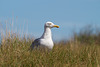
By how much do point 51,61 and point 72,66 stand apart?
50cm

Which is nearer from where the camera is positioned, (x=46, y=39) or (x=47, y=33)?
(x=46, y=39)

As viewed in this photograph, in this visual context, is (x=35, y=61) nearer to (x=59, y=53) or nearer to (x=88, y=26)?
(x=59, y=53)

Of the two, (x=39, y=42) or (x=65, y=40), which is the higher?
(x=39, y=42)

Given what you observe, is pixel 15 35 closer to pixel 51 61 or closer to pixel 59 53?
pixel 59 53

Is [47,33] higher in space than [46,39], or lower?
higher

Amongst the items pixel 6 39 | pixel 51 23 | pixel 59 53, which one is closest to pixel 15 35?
pixel 6 39

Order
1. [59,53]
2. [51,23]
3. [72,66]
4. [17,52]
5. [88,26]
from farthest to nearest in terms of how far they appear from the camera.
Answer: [88,26], [51,23], [59,53], [17,52], [72,66]

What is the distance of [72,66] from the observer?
4.86 metres

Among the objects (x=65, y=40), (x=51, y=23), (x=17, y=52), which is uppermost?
(x=51, y=23)

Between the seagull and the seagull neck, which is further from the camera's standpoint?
the seagull neck

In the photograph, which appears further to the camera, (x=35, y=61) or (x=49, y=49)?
(x=49, y=49)

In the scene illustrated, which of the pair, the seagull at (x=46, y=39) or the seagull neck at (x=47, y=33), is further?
the seagull neck at (x=47, y=33)

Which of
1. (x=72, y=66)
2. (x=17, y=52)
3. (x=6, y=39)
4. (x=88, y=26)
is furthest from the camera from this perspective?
(x=88, y=26)

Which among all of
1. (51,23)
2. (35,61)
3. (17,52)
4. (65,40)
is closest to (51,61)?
A: (35,61)
